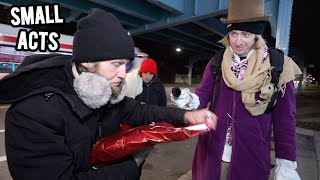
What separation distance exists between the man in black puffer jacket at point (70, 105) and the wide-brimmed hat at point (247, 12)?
933 millimetres

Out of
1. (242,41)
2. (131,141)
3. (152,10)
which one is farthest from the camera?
(152,10)

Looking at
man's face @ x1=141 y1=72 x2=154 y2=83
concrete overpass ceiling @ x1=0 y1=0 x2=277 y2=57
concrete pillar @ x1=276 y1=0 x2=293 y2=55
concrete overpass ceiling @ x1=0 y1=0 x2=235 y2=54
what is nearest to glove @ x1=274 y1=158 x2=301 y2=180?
man's face @ x1=141 y1=72 x2=154 y2=83

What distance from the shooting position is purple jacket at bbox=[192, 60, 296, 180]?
1.93 metres

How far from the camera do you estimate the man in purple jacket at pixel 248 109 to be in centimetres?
191

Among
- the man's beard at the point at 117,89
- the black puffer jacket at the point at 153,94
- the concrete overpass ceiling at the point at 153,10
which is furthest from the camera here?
the concrete overpass ceiling at the point at 153,10

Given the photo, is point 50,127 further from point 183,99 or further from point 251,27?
point 251,27

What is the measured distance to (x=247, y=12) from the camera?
202cm

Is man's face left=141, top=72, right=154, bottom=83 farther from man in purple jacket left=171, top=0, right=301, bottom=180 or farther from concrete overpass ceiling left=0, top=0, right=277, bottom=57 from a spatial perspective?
concrete overpass ceiling left=0, top=0, right=277, bottom=57

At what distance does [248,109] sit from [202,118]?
23.4 inches

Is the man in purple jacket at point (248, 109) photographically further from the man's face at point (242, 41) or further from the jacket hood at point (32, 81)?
the jacket hood at point (32, 81)

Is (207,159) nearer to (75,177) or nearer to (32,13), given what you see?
(75,177)

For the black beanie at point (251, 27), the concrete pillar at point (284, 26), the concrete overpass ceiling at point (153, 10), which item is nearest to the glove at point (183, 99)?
the black beanie at point (251, 27)

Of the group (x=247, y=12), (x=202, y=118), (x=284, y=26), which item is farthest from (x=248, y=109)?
(x=284, y=26)

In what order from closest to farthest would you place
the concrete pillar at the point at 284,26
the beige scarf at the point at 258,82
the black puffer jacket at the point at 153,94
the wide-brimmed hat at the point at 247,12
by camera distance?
the beige scarf at the point at 258,82 → the wide-brimmed hat at the point at 247,12 → the black puffer jacket at the point at 153,94 → the concrete pillar at the point at 284,26
